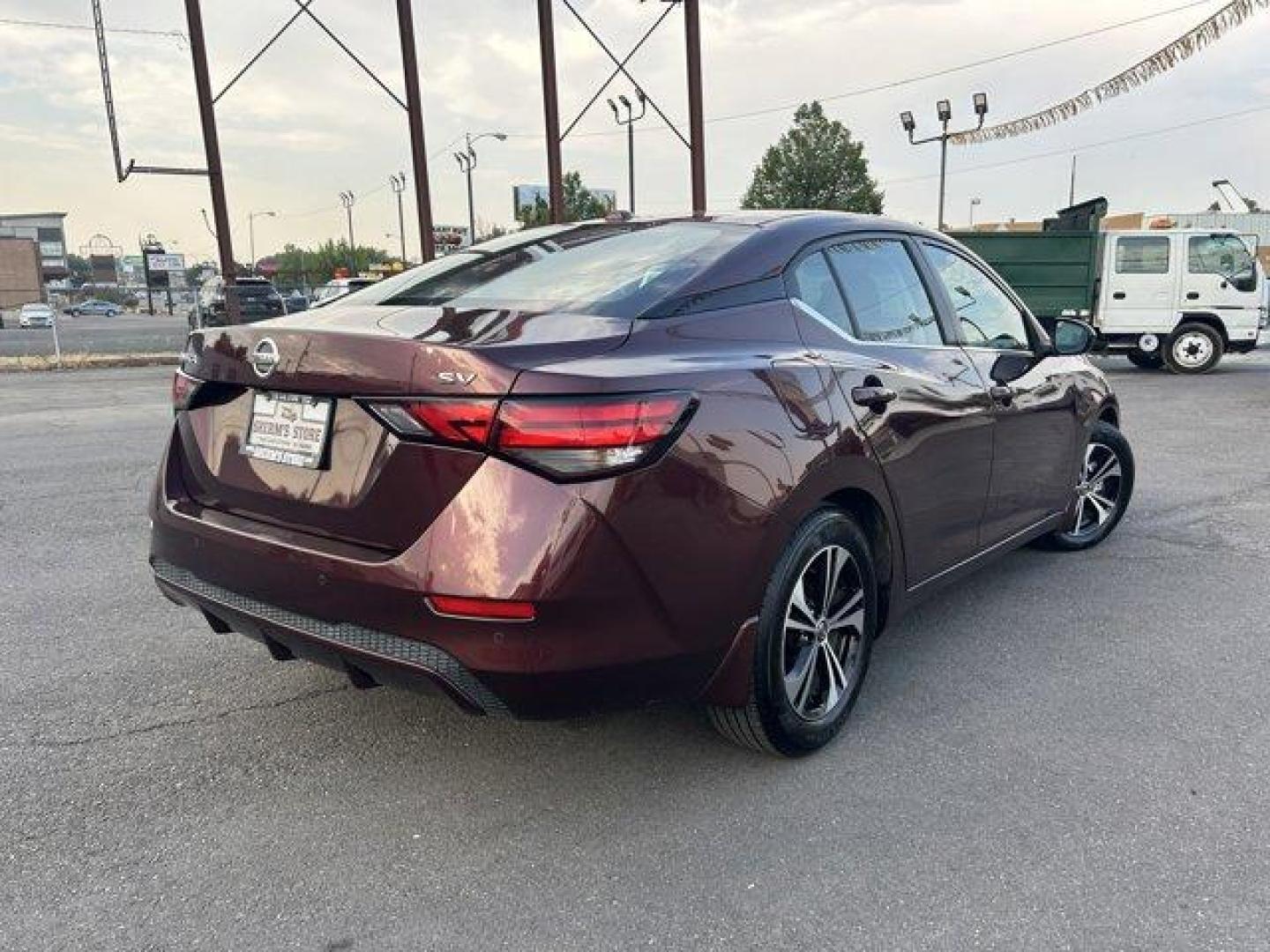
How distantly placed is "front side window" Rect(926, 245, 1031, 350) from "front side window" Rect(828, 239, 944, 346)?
23 centimetres

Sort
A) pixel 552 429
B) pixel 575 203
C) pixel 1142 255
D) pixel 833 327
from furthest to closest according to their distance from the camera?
pixel 575 203 → pixel 1142 255 → pixel 833 327 → pixel 552 429

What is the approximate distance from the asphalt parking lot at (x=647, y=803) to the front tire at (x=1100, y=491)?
2.67 ft

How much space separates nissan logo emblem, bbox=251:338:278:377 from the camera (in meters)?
2.52

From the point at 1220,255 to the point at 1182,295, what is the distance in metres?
0.76

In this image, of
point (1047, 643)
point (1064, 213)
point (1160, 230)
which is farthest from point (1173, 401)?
point (1047, 643)

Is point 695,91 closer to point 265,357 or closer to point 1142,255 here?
point 1142,255

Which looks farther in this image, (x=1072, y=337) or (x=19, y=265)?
(x=19, y=265)

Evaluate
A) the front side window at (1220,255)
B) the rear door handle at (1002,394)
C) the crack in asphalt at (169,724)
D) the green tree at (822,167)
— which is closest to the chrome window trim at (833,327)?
the rear door handle at (1002,394)

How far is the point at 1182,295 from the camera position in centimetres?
1513

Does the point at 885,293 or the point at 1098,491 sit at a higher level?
the point at 885,293

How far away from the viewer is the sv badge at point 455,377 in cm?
221

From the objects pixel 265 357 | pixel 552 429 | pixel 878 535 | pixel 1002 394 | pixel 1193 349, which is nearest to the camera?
pixel 552 429

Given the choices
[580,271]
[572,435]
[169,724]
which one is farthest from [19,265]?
[572,435]

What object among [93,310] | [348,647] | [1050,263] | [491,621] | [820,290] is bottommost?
[348,647]
